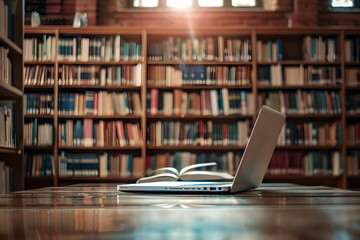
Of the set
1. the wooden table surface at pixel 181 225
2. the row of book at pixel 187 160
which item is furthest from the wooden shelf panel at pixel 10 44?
the wooden table surface at pixel 181 225

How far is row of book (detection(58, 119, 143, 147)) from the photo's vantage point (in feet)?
16.5

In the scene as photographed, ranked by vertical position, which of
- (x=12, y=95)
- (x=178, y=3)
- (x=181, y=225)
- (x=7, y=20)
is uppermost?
(x=178, y=3)

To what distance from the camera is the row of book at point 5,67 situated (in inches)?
127

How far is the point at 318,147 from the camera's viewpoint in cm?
509

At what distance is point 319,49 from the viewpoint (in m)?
5.20

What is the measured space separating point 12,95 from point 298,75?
2.86 m

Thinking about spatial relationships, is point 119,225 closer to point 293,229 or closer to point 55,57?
point 293,229

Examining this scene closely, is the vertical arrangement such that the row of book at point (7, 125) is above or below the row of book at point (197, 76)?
below

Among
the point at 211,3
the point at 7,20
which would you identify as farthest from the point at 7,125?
the point at 211,3


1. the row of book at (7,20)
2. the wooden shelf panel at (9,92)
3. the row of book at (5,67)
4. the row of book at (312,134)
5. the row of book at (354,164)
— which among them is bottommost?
the row of book at (354,164)

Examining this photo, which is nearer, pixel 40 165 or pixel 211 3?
pixel 40 165

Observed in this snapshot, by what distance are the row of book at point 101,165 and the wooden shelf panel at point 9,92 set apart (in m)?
1.57

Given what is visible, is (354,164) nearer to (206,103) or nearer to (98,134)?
(206,103)

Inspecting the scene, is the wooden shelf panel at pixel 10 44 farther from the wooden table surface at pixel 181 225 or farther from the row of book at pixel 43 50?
the wooden table surface at pixel 181 225
